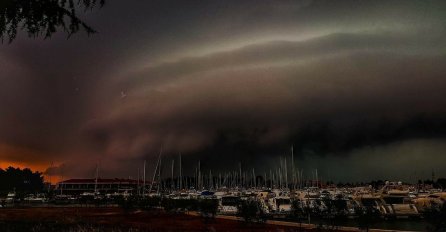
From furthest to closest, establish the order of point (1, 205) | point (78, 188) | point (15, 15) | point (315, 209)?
point (78, 188)
point (1, 205)
point (315, 209)
point (15, 15)

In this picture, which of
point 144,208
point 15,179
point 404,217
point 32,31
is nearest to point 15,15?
point 32,31

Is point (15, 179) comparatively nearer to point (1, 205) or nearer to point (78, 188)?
point (78, 188)

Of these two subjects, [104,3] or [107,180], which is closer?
[104,3]

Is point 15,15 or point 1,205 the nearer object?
point 15,15

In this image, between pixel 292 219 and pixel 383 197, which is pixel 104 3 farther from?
pixel 383 197

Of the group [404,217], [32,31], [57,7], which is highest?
[57,7]

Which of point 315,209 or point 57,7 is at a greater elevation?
point 57,7

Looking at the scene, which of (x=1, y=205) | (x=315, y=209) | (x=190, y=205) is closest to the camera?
(x=315, y=209)

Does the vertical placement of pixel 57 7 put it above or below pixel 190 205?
above

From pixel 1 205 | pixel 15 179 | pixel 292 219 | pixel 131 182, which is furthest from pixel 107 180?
pixel 292 219
